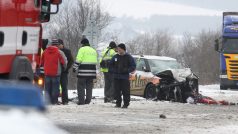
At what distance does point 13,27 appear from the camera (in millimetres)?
9156

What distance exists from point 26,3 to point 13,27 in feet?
1.51

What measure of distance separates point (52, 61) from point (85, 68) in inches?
58.7

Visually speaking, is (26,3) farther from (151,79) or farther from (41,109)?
(151,79)

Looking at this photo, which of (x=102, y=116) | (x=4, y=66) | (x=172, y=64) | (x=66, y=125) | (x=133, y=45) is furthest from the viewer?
(x=133, y=45)

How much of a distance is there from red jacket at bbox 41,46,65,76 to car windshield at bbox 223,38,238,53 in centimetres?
1530

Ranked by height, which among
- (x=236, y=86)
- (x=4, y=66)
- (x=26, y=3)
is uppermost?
(x=26, y=3)

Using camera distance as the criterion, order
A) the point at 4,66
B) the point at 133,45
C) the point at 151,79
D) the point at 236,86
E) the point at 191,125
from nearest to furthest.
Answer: the point at 4,66 < the point at 191,125 < the point at 151,79 < the point at 236,86 < the point at 133,45

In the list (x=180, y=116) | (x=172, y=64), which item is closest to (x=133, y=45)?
(x=172, y=64)

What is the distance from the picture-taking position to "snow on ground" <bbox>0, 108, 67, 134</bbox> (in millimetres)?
2225

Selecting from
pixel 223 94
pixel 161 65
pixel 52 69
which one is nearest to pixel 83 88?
pixel 52 69

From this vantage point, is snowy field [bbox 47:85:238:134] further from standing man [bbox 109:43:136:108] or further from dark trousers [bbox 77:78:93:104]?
dark trousers [bbox 77:78:93:104]

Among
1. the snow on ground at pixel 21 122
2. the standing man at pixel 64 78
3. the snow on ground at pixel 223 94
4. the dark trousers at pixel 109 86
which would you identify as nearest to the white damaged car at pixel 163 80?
the snow on ground at pixel 223 94

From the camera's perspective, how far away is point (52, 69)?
1727 cm

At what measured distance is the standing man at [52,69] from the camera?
678 inches
